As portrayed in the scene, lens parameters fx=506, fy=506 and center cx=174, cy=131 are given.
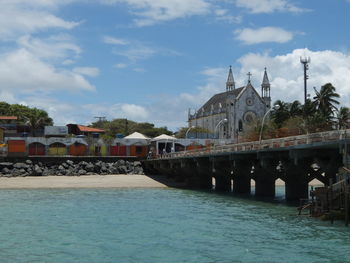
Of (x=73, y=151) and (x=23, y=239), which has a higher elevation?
(x=73, y=151)

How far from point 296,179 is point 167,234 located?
1428 cm

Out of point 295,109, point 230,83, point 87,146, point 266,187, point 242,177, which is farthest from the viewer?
point 230,83

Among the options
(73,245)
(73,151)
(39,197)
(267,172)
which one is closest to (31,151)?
(73,151)

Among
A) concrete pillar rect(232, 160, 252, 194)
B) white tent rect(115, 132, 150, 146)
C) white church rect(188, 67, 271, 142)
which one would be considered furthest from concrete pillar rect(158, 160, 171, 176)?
white church rect(188, 67, 271, 142)

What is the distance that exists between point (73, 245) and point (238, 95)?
10622 centimetres

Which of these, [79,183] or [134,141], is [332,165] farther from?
[134,141]

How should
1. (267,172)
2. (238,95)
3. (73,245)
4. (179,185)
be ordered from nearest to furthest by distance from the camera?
1. (73,245)
2. (267,172)
3. (179,185)
4. (238,95)

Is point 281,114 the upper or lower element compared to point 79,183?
upper

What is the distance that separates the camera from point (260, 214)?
1078 inches

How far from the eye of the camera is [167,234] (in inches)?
834

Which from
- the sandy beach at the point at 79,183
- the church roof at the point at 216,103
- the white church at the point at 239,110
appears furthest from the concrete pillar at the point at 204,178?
the church roof at the point at 216,103

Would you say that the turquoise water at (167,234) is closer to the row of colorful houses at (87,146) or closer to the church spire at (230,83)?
the row of colorful houses at (87,146)

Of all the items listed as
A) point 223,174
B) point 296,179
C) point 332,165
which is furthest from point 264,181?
point 332,165

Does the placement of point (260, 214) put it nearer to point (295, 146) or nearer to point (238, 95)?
point (295, 146)
